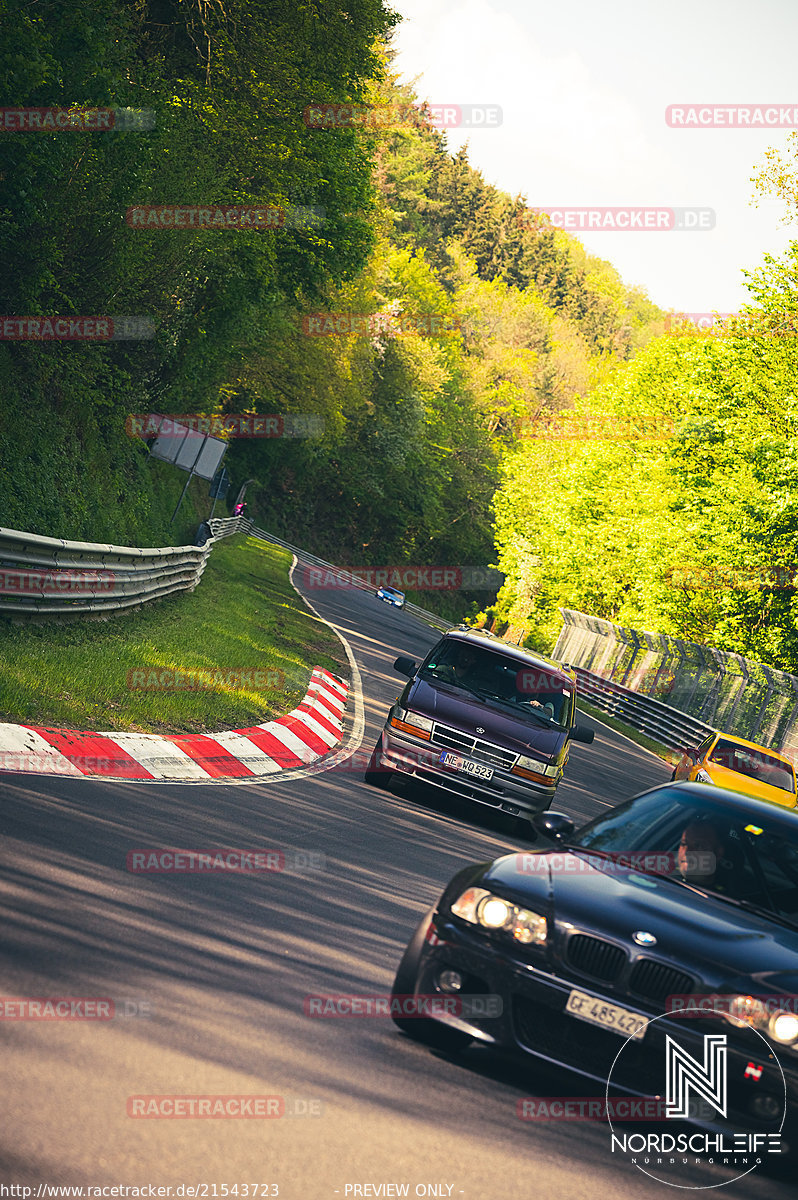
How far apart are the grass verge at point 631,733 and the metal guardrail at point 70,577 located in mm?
18205

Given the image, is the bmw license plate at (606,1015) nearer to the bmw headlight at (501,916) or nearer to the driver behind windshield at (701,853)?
the bmw headlight at (501,916)

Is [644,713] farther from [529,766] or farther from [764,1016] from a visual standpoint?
[764,1016]

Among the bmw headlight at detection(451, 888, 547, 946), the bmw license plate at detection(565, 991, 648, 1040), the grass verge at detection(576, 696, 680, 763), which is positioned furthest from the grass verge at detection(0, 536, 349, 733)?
the grass verge at detection(576, 696, 680, 763)

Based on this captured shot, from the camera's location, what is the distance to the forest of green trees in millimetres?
20094

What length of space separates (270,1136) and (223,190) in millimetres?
26542

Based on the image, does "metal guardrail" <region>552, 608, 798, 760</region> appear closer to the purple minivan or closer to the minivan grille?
the purple minivan

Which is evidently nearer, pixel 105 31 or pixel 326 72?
pixel 105 31

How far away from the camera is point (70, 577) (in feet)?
46.1

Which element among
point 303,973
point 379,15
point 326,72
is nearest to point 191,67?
point 326,72

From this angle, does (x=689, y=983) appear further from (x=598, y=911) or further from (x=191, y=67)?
(x=191, y=67)

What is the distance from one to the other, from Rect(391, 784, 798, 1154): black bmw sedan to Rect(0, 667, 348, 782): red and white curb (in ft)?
13.9

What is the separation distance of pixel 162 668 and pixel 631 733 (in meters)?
26.1

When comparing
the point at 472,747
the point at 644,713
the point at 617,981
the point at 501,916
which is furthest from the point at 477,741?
the point at 644,713

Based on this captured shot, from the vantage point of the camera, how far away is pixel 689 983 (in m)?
4.93
